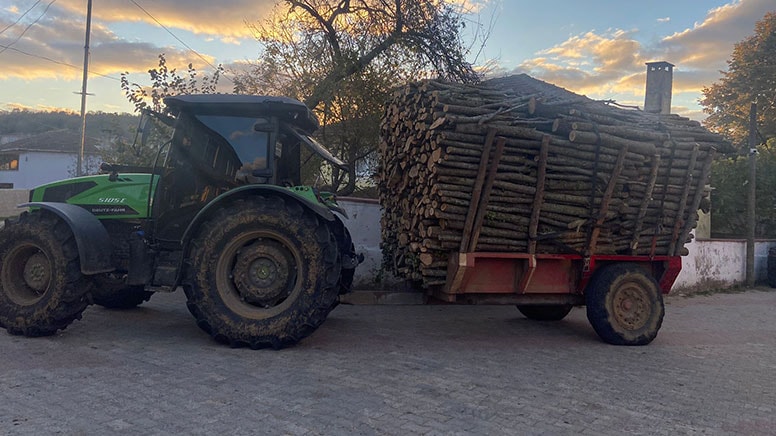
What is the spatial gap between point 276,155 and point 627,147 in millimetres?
3905

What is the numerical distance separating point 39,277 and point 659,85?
572 inches

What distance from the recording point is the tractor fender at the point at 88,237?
18.7ft

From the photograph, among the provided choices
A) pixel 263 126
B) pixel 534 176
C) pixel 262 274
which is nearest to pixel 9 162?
pixel 263 126

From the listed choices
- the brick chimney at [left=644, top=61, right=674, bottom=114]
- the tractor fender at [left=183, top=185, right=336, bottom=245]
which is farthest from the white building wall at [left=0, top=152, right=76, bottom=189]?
the tractor fender at [left=183, top=185, right=336, bottom=245]

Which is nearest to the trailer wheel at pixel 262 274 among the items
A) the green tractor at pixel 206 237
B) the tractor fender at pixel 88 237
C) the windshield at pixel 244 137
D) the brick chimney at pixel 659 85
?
the green tractor at pixel 206 237

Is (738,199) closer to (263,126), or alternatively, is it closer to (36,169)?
(263,126)

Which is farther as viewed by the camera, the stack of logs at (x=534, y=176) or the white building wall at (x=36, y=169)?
the white building wall at (x=36, y=169)

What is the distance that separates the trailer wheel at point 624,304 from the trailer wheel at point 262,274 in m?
3.03

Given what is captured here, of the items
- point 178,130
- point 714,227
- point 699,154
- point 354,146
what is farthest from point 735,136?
point 178,130

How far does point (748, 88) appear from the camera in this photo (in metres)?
28.1

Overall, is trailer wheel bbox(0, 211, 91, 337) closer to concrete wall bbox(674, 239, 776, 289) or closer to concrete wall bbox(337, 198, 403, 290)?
concrete wall bbox(337, 198, 403, 290)

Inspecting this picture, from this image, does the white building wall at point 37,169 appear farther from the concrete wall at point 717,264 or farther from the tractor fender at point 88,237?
the concrete wall at point 717,264

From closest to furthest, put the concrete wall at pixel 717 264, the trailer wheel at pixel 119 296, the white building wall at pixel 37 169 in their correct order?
the trailer wheel at pixel 119 296 < the concrete wall at pixel 717 264 < the white building wall at pixel 37 169

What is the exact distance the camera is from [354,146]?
42.1 ft
